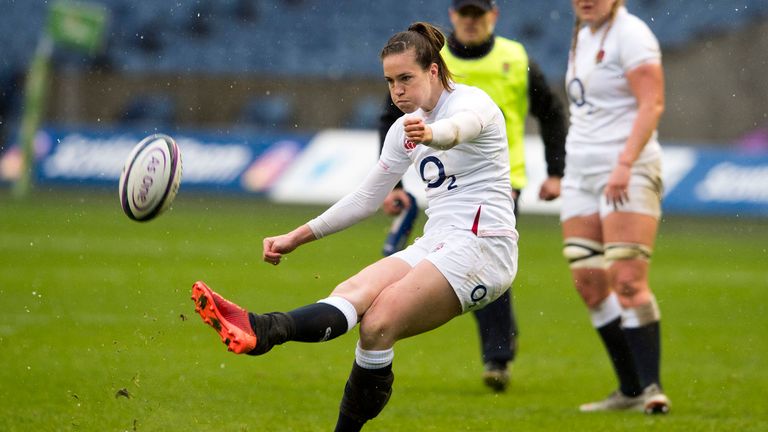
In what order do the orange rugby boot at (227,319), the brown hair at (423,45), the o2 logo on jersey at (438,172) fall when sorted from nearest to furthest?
the orange rugby boot at (227,319) → the brown hair at (423,45) → the o2 logo on jersey at (438,172)

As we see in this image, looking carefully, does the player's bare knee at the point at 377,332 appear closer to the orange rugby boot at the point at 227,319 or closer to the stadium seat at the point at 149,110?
the orange rugby boot at the point at 227,319

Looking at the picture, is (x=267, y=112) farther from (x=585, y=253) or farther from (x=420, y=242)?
(x=420, y=242)

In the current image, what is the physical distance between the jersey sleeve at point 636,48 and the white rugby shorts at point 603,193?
536 millimetres

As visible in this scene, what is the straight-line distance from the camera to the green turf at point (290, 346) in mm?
5953

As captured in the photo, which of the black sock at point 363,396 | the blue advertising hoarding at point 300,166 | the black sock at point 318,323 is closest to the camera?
the black sock at point 318,323

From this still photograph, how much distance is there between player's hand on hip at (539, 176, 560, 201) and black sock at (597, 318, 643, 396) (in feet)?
2.77

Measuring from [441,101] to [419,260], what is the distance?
0.67 metres

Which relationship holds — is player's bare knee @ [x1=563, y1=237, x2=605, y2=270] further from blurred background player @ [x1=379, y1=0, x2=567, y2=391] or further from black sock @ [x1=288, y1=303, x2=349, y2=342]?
black sock @ [x1=288, y1=303, x2=349, y2=342]

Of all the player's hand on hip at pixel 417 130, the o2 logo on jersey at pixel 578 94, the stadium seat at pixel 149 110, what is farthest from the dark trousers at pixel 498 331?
the stadium seat at pixel 149 110

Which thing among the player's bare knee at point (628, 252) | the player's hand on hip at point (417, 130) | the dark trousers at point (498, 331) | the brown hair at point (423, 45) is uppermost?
the brown hair at point (423, 45)

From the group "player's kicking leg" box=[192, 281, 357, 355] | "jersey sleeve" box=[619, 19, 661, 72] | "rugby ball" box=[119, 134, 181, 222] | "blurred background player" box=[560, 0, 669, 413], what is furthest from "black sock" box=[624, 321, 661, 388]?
"rugby ball" box=[119, 134, 181, 222]

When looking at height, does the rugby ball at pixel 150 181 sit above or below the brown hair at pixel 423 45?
below

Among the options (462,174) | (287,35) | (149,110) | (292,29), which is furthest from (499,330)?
(292,29)

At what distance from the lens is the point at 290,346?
8.59 metres
